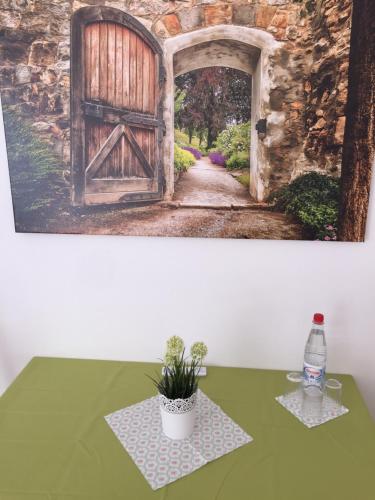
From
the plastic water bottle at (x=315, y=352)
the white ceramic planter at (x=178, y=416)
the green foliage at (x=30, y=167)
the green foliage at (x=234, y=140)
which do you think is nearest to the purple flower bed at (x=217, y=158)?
the green foliage at (x=234, y=140)

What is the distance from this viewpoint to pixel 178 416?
115cm

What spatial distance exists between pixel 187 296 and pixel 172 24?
3.26ft

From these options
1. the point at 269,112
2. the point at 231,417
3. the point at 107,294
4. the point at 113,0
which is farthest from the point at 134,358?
the point at 113,0

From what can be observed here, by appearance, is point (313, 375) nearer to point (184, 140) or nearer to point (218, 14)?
point (184, 140)

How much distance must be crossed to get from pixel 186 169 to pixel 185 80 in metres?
0.30

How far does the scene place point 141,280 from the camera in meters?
1.63

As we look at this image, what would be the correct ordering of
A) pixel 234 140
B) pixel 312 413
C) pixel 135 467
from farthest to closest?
pixel 234 140 → pixel 312 413 → pixel 135 467

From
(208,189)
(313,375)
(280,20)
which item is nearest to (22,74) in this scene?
(208,189)

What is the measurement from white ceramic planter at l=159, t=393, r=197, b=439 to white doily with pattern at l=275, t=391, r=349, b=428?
363 mm

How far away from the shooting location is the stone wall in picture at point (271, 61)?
4.31ft

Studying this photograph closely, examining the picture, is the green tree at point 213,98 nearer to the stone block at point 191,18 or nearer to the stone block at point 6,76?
the stone block at point 191,18

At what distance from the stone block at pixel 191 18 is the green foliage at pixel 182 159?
40cm

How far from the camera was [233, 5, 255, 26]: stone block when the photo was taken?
1.33 m

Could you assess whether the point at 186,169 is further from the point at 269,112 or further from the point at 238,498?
the point at 238,498
